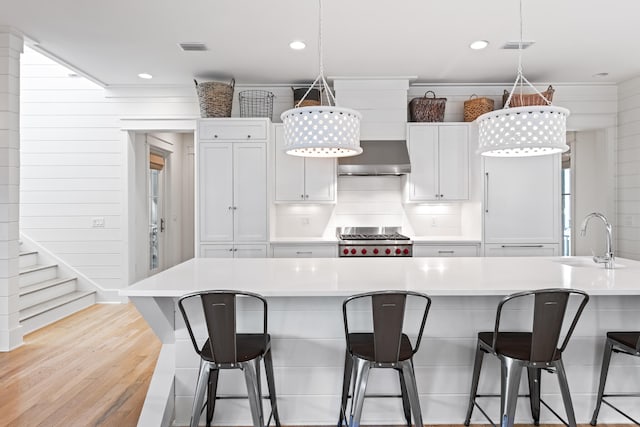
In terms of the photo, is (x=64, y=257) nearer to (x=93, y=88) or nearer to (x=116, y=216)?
(x=116, y=216)

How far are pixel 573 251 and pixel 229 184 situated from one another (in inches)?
179

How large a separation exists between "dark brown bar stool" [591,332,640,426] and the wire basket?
12.1 ft

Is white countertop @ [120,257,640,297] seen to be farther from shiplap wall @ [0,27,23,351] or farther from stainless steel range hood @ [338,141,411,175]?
shiplap wall @ [0,27,23,351]

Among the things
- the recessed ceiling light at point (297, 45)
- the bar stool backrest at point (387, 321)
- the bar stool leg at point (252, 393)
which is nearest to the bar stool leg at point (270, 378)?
the bar stool leg at point (252, 393)

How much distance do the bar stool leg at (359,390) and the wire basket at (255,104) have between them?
3.36 m

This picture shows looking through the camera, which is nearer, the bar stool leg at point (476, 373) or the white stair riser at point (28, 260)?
the bar stool leg at point (476, 373)

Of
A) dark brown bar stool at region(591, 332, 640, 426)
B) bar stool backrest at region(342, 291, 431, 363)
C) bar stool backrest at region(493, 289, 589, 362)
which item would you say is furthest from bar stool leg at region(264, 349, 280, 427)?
dark brown bar stool at region(591, 332, 640, 426)

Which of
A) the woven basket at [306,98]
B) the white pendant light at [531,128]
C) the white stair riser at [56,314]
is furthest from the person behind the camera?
the woven basket at [306,98]

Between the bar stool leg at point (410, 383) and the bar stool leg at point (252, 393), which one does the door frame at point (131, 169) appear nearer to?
the bar stool leg at point (252, 393)

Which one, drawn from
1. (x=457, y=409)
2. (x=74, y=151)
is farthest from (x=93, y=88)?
(x=457, y=409)

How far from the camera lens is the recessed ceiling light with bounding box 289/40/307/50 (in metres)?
3.63

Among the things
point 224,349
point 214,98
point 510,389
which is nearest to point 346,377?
point 224,349

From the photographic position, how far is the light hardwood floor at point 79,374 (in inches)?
96.2

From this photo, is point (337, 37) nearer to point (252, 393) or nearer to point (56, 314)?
point (252, 393)
